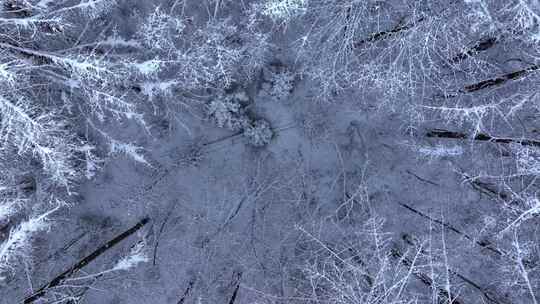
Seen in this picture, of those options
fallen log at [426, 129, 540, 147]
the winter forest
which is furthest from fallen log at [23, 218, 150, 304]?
fallen log at [426, 129, 540, 147]

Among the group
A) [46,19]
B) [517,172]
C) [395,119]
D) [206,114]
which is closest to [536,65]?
[517,172]

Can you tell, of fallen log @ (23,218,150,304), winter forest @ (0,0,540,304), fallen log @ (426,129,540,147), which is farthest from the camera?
fallen log @ (23,218,150,304)

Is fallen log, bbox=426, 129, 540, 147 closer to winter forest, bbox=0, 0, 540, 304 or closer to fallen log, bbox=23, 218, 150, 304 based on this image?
winter forest, bbox=0, 0, 540, 304

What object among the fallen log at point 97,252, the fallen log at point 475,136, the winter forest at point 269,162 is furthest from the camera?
the fallen log at point 97,252

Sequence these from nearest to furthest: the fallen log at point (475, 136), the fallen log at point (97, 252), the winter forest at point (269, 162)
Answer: the winter forest at point (269, 162) → the fallen log at point (475, 136) → the fallen log at point (97, 252)

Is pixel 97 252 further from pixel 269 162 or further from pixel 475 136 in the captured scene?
pixel 475 136

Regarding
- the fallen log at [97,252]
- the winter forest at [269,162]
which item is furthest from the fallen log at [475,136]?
the fallen log at [97,252]

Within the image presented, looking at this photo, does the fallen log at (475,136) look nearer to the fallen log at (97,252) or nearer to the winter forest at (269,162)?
the winter forest at (269,162)

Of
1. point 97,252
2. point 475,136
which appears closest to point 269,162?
point 97,252

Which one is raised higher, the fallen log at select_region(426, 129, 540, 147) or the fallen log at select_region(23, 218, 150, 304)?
the fallen log at select_region(426, 129, 540, 147)
